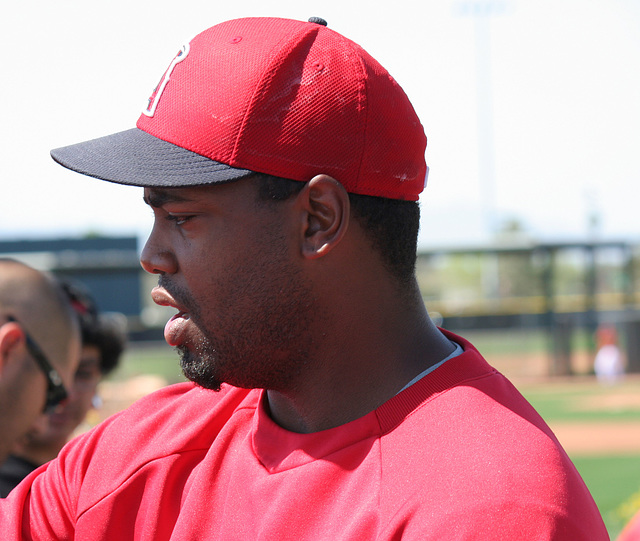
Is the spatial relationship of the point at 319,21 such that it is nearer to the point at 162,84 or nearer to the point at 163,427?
the point at 162,84

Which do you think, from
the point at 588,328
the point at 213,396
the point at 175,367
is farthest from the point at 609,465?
the point at 588,328

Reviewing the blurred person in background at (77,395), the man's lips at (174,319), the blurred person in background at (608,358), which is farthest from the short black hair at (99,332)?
the blurred person in background at (608,358)

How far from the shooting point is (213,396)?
1.86 m

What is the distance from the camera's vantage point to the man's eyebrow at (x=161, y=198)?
1.54m

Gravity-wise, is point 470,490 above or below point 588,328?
above

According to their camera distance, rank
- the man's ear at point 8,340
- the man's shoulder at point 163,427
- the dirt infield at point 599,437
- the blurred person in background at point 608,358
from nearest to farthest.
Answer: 1. the man's shoulder at point 163,427
2. the man's ear at point 8,340
3. the dirt infield at point 599,437
4. the blurred person in background at point 608,358

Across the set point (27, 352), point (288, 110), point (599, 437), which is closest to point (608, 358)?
point (599, 437)

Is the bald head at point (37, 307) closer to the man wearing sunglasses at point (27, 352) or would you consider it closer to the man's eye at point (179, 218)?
the man wearing sunglasses at point (27, 352)

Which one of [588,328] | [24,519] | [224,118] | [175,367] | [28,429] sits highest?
[224,118]

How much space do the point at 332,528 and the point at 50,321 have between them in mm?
1631

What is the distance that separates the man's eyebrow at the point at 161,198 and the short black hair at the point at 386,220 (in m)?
0.17

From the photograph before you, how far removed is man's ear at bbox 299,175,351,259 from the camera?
152 centimetres

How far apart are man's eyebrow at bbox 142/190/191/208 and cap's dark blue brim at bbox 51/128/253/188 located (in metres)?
0.06

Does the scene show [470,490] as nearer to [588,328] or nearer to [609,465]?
[609,465]
